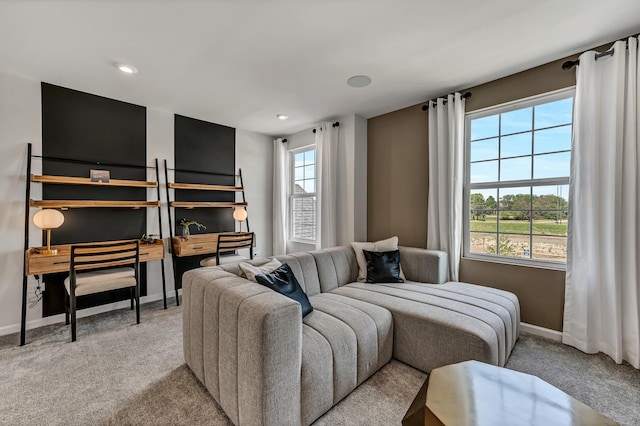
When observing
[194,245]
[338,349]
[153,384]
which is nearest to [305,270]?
[338,349]

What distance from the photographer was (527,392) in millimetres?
1188

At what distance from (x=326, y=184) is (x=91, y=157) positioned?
9.53 feet

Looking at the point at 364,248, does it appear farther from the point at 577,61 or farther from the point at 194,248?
the point at 577,61

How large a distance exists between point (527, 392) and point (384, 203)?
2738 millimetres

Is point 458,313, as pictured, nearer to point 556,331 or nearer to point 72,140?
point 556,331

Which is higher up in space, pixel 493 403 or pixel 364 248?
pixel 364 248

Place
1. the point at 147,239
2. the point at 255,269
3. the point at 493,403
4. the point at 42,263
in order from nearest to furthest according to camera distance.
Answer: the point at 493,403
the point at 255,269
the point at 42,263
the point at 147,239

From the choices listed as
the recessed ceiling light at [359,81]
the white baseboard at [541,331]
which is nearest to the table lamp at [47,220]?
the recessed ceiling light at [359,81]

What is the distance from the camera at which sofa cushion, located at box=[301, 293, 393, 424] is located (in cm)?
148

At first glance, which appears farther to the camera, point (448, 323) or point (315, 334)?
point (448, 323)

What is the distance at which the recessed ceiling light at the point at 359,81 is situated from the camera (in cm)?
272

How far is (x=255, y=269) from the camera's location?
196 centimetres

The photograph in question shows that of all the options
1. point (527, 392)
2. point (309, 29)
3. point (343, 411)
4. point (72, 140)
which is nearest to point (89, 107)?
point (72, 140)

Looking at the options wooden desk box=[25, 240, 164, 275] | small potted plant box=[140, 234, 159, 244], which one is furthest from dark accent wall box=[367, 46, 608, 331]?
wooden desk box=[25, 240, 164, 275]
